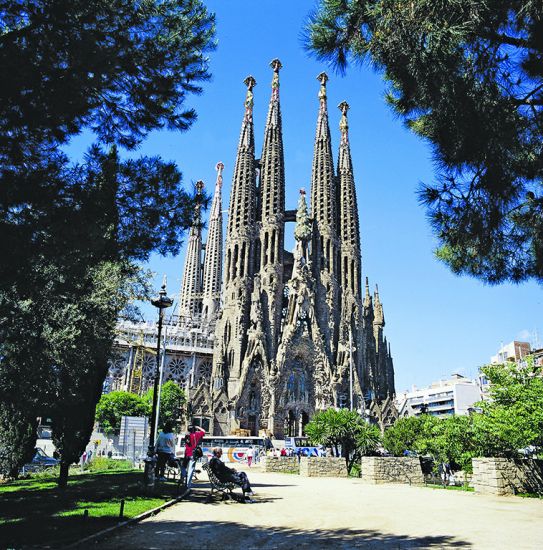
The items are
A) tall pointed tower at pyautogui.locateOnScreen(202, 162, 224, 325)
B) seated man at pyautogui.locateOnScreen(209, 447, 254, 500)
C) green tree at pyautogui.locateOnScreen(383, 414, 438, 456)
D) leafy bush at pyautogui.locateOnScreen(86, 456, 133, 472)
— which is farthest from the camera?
tall pointed tower at pyautogui.locateOnScreen(202, 162, 224, 325)

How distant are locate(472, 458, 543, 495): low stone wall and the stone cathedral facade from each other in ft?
102

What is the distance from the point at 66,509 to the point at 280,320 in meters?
Answer: 42.5

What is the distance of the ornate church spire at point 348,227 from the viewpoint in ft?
184

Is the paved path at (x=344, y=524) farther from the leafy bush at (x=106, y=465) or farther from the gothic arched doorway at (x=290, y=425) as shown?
the gothic arched doorway at (x=290, y=425)

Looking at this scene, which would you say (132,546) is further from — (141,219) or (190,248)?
(190,248)

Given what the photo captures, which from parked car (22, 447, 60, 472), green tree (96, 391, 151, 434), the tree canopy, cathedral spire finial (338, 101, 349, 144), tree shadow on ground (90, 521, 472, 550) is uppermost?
cathedral spire finial (338, 101, 349, 144)

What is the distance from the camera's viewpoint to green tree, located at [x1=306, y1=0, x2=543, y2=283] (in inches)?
264

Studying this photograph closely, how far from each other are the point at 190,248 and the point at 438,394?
49.0 meters

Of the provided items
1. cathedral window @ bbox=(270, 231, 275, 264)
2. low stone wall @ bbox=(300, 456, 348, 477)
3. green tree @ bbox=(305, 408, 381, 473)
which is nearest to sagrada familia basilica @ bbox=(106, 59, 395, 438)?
cathedral window @ bbox=(270, 231, 275, 264)

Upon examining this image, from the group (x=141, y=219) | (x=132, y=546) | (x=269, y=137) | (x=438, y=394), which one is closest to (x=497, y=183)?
(x=141, y=219)

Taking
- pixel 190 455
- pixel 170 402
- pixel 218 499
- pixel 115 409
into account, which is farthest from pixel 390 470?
pixel 170 402

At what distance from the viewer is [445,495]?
1204 centimetres

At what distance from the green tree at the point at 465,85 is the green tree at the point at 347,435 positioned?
14622mm

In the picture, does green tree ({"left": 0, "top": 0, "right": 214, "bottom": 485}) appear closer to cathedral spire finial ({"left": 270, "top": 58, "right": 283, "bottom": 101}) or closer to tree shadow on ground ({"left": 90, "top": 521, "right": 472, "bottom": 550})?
tree shadow on ground ({"left": 90, "top": 521, "right": 472, "bottom": 550})
